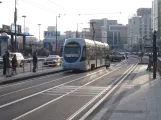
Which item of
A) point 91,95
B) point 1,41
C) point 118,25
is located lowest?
point 91,95

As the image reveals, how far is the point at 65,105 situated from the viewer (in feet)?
44.0

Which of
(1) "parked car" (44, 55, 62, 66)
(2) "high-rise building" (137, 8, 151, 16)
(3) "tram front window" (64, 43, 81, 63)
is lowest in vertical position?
(1) "parked car" (44, 55, 62, 66)

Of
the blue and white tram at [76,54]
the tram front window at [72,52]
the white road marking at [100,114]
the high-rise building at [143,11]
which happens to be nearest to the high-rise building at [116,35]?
the high-rise building at [143,11]

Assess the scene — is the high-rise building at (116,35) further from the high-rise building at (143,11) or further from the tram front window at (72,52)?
the tram front window at (72,52)

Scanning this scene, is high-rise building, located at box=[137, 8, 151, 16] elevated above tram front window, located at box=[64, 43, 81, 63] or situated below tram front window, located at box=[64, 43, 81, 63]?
above

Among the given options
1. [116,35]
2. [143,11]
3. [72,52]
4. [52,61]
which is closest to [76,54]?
[72,52]

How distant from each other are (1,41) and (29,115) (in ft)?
142

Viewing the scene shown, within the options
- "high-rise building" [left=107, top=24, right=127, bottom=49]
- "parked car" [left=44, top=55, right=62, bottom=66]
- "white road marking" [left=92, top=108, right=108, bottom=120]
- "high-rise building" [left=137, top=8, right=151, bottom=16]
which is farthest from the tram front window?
"high-rise building" [left=137, top=8, right=151, bottom=16]

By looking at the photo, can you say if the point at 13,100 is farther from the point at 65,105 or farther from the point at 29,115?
the point at 29,115

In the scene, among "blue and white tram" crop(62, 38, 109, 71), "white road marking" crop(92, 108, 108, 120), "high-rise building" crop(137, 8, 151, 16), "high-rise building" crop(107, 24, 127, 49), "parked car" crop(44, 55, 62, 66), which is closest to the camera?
"white road marking" crop(92, 108, 108, 120)

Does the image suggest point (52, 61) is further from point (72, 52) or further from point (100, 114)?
A: point (100, 114)

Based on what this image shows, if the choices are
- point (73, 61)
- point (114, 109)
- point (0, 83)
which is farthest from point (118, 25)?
point (114, 109)

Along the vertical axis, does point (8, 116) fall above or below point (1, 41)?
below

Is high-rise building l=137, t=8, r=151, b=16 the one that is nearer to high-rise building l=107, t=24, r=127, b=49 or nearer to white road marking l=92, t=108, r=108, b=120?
high-rise building l=107, t=24, r=127, b=49
